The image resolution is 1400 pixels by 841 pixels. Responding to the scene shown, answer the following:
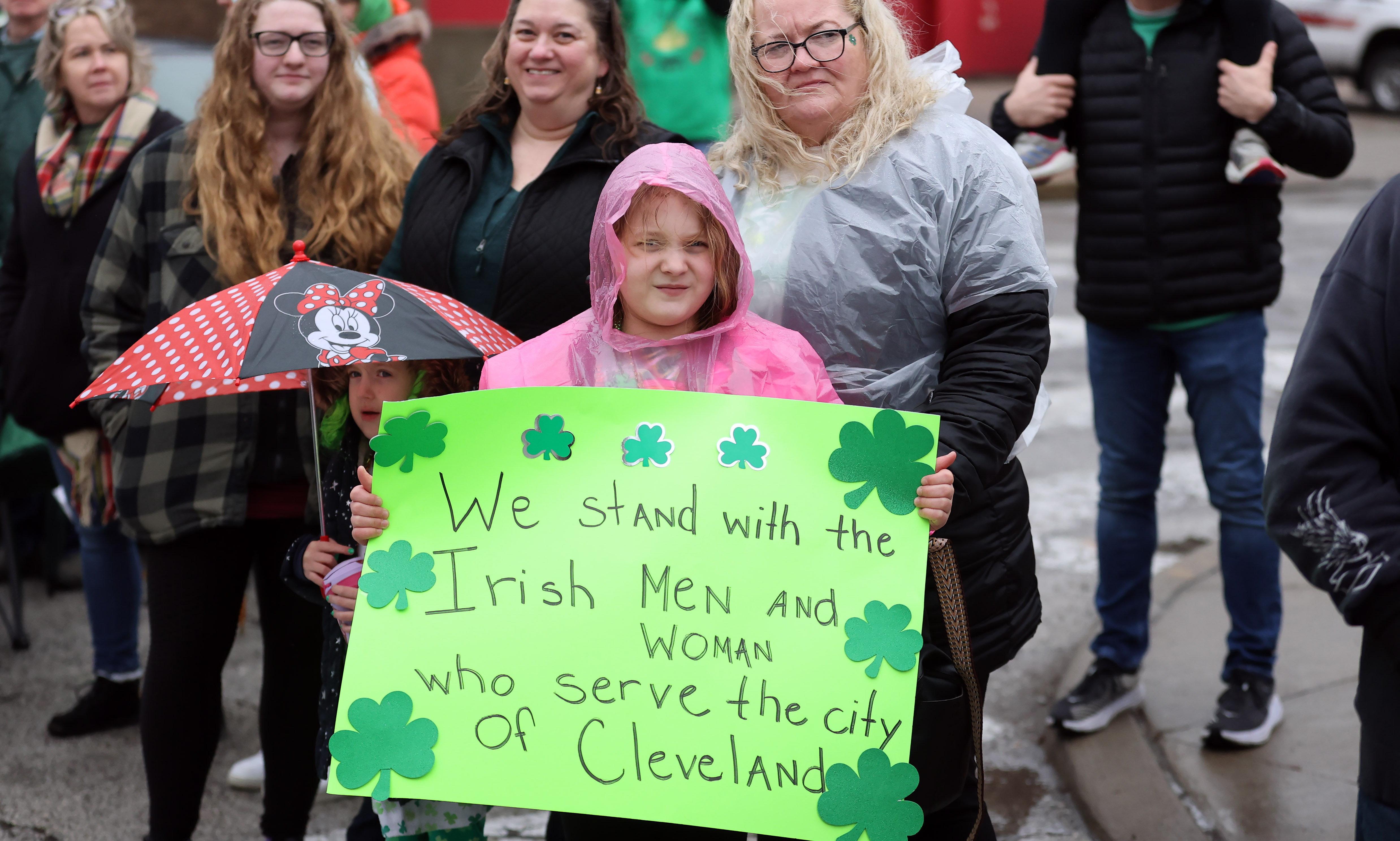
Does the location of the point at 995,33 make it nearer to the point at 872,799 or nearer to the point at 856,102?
the point at 856,102

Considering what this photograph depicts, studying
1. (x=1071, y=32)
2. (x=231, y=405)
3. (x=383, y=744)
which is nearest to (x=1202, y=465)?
(x=1071, y=32)

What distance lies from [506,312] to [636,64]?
1.34 m

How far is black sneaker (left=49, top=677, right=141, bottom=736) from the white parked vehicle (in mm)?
15271

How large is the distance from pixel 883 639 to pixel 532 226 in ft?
Result: 4.28

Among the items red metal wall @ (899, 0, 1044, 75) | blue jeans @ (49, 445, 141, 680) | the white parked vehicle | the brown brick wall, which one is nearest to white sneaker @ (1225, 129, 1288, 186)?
blue jeans @ (49, 445, 141, 680)

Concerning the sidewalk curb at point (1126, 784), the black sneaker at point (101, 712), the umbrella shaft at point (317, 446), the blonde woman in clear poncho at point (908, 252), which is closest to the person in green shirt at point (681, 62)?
the blonde woman in clear poncho at point (908, 252)

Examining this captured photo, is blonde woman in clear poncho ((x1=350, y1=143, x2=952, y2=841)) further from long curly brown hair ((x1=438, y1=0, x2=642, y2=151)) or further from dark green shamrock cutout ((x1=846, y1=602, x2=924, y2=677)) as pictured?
long curly brown hair ((x1=438, y1=0, x2=642, y2=151))

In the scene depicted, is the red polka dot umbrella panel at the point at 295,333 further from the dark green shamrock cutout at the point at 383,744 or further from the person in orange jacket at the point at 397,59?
the person in orange jacket at the point at 397,59

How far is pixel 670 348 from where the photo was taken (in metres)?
2.36

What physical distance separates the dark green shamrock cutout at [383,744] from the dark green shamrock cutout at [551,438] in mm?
458

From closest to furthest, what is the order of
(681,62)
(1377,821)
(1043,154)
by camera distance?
(1377,821)
(1043,154)
(681,62)

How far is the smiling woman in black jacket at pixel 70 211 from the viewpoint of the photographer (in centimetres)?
391

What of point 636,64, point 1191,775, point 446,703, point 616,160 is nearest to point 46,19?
point 636,64

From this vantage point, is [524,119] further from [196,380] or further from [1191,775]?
[1191,775]
